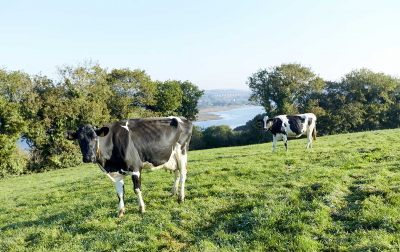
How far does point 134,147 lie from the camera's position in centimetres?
720

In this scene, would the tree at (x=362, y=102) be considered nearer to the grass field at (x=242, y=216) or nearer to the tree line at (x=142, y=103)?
the tree line at (x=142, y=103)

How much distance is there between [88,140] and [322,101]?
48529 mm

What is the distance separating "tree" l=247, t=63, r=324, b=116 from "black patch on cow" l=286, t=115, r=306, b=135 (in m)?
28.6

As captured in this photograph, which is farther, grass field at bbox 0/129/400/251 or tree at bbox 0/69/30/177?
tree at bbox 0/69/30/177

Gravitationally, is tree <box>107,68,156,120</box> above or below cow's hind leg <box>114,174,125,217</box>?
above

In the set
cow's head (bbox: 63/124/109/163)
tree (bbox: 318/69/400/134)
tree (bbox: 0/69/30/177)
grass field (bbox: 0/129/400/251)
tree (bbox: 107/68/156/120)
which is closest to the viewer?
grass field (bbox: 0/129/400/251)

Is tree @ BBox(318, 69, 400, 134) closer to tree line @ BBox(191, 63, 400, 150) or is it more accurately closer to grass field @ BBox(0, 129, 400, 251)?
tree line @ BBox(191, 63, 400, 150)

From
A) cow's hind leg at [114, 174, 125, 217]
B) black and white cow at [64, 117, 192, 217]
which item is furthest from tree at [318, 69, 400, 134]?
cow's hind leg at [114, 174, 125, 217]

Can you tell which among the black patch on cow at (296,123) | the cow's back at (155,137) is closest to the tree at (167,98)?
the black patch on cow at (296,123)

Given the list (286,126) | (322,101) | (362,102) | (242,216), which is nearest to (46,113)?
(286,126)

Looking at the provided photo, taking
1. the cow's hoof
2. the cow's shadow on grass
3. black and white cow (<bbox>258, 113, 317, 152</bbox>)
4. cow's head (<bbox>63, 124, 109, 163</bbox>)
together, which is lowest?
the cow's hoof

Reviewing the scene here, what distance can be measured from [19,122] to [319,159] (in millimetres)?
27676

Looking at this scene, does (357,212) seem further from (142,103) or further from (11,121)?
(142,103)

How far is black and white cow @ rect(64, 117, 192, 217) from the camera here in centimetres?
666
